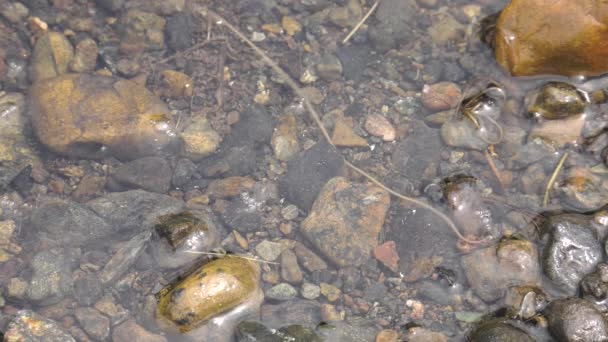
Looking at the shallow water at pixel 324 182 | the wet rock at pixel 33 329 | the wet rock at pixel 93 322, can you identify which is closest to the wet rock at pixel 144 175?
the shallow water at pixel 324 182

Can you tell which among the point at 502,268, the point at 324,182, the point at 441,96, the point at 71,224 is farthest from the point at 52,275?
the point at 441,96

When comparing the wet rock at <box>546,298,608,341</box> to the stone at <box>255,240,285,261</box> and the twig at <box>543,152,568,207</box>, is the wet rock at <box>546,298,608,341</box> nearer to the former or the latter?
the twig at <box>543,152,568,207</box>

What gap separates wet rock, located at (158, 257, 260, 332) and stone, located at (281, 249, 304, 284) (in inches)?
11.5

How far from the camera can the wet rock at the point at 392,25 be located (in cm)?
464

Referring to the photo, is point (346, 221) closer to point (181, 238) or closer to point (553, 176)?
point (181, 238)

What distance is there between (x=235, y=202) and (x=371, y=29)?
192 cm

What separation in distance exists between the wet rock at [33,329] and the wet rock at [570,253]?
9.83 feet

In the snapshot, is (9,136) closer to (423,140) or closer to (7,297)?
(7,297)

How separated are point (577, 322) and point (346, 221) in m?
1.54

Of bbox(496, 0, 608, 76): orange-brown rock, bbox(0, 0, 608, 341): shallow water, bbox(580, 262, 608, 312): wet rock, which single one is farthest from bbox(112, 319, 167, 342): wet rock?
bbox(496, 0, 608, 76): orange-brown rock

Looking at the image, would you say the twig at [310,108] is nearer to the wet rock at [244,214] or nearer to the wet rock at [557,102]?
the wet rock at [244,214]

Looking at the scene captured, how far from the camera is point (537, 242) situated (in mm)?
3547

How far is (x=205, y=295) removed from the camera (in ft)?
10.8

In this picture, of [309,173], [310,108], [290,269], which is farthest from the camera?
[310,108]
